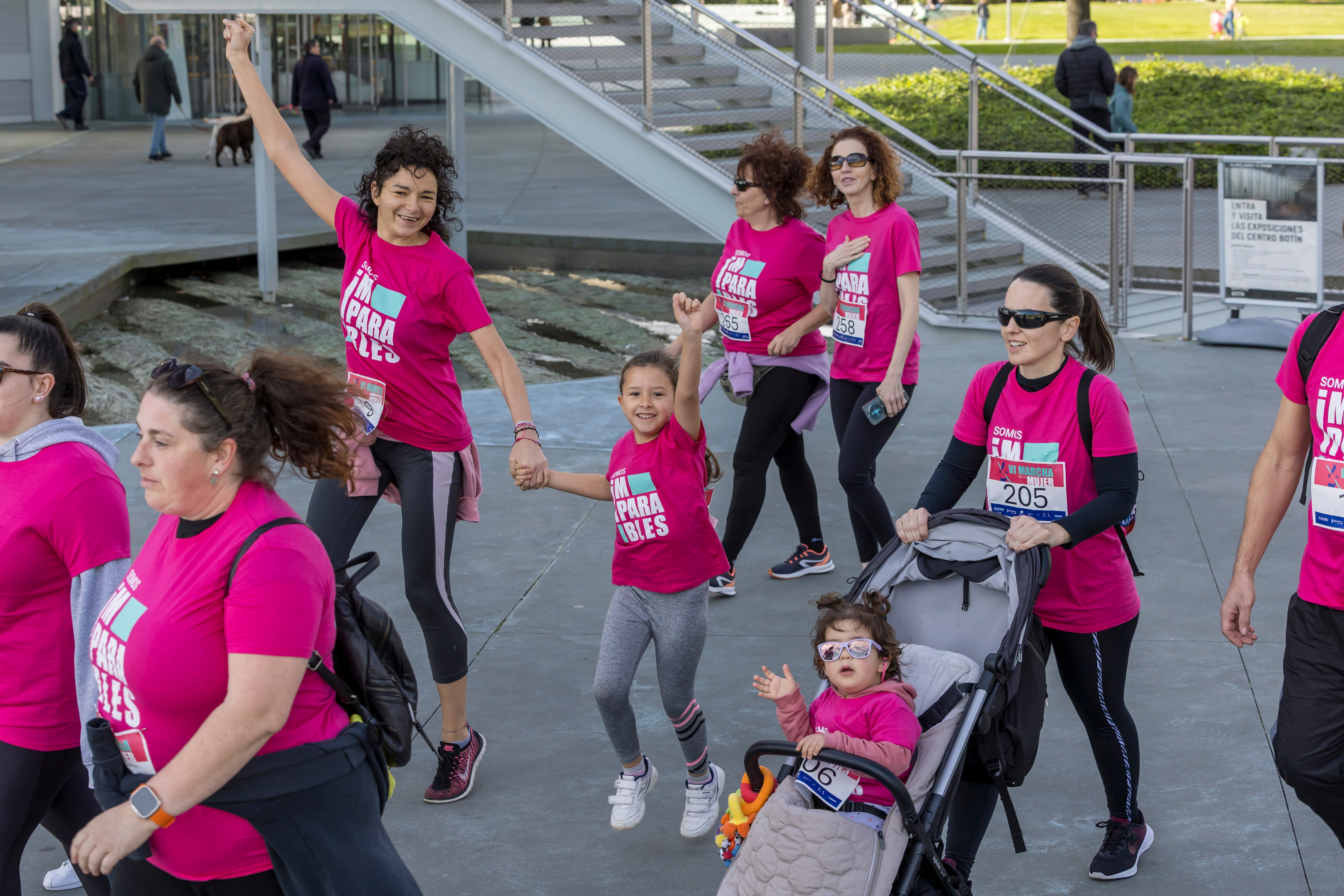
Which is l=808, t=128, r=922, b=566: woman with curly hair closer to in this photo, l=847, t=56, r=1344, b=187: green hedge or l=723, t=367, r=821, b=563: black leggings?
l=723, t=367, r=821, b=563: black leggings

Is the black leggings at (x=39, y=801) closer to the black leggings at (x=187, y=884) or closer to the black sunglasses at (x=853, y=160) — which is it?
the black leggings at (x=187, y=884)

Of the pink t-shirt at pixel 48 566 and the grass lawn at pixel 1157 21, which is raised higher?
the grass lawn at pixel 1157 21

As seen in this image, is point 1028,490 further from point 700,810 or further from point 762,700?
point 762,700

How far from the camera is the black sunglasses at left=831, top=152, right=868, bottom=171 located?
19.3 feet

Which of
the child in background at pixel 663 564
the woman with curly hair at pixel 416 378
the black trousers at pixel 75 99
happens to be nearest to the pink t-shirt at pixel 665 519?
the child in background at pixel 663 564

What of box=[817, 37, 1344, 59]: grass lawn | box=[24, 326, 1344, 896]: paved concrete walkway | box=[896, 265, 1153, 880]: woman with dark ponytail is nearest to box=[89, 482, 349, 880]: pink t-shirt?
box=[24, 326, 1344, 896]: paved concrete walkway

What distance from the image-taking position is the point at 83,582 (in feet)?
10.1

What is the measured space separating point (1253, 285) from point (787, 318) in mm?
6786

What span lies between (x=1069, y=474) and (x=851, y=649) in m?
0.85

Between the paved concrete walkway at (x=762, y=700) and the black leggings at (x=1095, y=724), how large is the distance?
0.98 ft

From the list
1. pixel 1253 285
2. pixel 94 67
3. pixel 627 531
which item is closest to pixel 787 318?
pixel 627 531

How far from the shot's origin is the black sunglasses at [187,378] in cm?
262

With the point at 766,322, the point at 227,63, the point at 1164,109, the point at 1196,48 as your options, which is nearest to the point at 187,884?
the point at 766,322

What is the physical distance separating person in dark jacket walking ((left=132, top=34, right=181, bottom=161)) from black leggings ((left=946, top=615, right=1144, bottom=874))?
885 inches
